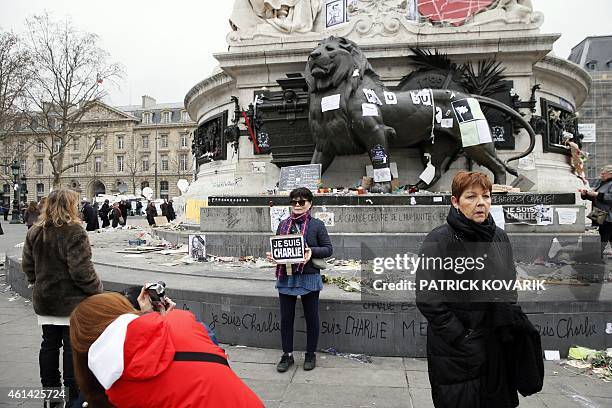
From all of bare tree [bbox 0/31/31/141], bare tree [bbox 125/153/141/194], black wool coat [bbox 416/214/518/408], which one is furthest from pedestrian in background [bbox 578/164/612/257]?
bare tree [bbox 125/153/141/194]

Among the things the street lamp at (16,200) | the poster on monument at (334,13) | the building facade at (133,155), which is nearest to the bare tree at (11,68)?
the street lamp at (16,200)

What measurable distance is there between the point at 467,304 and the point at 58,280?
3.11 meters

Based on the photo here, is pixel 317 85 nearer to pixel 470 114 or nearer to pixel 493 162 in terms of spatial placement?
pixel 470 114

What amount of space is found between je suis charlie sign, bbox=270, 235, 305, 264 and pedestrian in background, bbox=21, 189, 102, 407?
1.56 meters

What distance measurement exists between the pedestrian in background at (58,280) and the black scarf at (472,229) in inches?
112

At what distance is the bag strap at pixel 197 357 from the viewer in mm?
1495

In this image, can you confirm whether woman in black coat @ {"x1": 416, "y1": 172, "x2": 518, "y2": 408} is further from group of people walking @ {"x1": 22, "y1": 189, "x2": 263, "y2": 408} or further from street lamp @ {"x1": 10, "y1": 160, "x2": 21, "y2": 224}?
street lamp @ {"x1": 10, "y1": 160, "x2": 21, "y2": 224}

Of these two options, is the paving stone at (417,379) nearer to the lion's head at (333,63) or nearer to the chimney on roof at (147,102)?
the lion's head at (333,63)

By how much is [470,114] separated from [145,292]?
8.50 meters

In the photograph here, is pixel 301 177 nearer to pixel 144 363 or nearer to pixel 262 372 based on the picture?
pixel 262 372

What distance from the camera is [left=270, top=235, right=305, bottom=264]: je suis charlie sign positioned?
4090 millimetres

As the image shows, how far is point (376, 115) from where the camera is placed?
351 inches

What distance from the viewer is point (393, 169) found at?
10188mm

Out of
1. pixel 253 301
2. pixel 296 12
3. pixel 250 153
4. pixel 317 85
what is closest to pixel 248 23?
pixel 296 12
